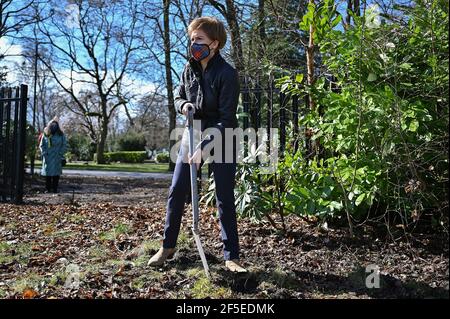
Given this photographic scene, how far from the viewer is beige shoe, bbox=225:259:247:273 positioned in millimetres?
3343

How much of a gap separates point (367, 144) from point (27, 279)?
2.94m

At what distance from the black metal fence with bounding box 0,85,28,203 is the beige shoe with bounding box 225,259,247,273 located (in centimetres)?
547

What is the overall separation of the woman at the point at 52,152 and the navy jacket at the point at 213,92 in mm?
7246

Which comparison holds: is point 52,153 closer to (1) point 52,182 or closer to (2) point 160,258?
(1) point 52,182

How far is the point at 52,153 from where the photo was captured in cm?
1012

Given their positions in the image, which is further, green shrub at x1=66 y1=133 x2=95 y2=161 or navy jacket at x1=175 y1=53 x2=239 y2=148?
green shrub at x1=66 y1=133 x2=95 y2=161

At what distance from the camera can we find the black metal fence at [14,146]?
303 inches

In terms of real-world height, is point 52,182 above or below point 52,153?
below

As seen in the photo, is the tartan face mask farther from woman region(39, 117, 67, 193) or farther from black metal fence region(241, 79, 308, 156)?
woman region(39, 117, 67, 193)

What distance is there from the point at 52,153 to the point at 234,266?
780cm

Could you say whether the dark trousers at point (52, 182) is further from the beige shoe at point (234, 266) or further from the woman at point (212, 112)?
the beige shoe at point (234, 266)

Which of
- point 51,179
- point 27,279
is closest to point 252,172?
point 27,279

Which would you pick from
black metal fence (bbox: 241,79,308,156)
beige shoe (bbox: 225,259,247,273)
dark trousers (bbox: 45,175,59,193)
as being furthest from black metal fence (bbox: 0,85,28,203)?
beige shoe (bbox: 225,259,247,273)

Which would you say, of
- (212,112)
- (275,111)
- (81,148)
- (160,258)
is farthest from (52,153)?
(81,148)
